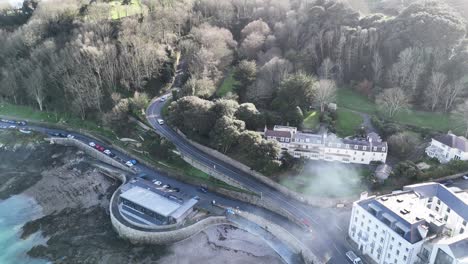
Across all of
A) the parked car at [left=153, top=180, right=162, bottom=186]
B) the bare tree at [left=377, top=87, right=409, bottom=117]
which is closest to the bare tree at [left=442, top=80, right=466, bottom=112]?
the bare tree at [left=377, top=87, right=409, bottom=117]

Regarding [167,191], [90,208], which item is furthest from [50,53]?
[167,191]

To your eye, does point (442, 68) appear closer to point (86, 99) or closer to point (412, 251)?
point (412, 251)

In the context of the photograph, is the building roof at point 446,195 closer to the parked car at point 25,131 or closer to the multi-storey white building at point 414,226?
the multi-storey white building at point 414,226

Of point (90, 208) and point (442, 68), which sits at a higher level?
point (442, 68)

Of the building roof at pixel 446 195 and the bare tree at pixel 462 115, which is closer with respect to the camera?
the building roof at pixel 446 195

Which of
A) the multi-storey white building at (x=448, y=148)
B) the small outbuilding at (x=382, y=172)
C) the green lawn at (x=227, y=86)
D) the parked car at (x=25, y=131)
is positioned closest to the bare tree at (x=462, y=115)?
the multi-storey white building at (x=448, y=148)

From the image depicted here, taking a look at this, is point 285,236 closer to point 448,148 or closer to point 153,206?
point 153,206
